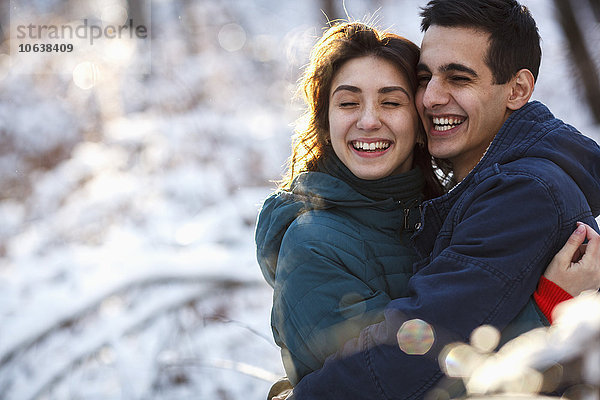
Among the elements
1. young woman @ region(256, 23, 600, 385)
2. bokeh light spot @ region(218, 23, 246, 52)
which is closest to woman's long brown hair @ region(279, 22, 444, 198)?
young woman @ region(256, 23, 600, 385)

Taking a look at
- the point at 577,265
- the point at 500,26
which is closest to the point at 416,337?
the point at 577,265

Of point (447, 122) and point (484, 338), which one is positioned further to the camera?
point (447, 122)

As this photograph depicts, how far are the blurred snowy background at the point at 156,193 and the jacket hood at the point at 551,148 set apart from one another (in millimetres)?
1404

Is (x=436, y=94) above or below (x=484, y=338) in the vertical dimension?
above

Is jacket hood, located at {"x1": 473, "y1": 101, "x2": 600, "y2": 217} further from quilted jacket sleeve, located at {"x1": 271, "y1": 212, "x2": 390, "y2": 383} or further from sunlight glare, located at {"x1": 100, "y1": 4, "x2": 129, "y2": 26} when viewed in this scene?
sunlight glare, located at {"x1": 100, "y1": 4, "x2": 129, "y2": 26}

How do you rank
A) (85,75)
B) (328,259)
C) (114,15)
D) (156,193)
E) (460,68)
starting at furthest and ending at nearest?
(114,15)
(85,75)
(156,193)
(460,68)
(328,259)

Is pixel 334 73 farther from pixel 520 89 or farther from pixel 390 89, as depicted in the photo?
pixel 520 89

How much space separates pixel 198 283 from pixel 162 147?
12.9 ft

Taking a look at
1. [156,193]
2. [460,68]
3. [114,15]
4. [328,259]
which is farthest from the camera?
[114,15]

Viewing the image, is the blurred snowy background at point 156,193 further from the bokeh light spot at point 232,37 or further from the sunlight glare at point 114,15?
the sunlight glare at point 114,15

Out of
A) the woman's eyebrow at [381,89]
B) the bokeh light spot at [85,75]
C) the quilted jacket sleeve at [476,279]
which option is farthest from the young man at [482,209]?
the bokeh light spot at [85,75]

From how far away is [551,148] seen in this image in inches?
59.6

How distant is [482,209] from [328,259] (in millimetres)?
469

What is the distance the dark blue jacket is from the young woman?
113mm
